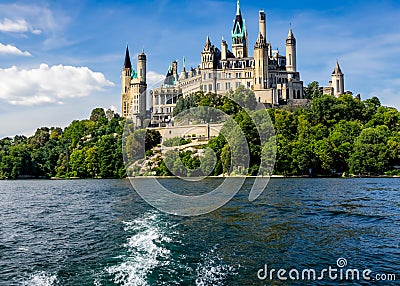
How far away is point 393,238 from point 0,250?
52.7 feet

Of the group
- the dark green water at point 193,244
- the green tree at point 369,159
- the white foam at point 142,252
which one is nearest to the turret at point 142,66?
the green tree at point 369,159

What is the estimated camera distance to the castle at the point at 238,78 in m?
123

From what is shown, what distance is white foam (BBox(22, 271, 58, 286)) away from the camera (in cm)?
1342

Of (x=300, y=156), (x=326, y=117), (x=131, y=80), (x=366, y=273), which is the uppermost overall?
(x=131, y=80)

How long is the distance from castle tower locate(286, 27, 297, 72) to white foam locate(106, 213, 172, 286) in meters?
117

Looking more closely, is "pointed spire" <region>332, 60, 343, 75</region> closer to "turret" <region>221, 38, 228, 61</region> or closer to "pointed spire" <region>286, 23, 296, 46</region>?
"pointed spire" <region>286, 23, 296, 46</region>

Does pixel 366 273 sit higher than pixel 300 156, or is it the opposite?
pixel 300 156

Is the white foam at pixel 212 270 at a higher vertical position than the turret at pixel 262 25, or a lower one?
lower

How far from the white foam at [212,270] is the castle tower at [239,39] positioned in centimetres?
12439

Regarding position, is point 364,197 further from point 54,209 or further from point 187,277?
point 187,277

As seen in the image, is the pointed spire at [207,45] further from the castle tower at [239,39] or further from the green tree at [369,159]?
the green tree at [369,159]

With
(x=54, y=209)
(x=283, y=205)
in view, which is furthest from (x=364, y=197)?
(x=54, y=209)

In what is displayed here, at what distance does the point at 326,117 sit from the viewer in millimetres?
100375

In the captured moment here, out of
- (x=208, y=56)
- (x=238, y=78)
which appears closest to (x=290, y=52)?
(x=238, y=78)
